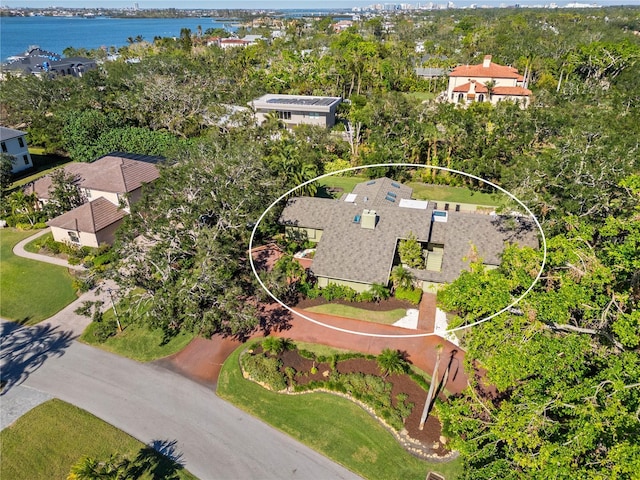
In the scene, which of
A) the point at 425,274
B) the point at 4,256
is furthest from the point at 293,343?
the point at 4,256

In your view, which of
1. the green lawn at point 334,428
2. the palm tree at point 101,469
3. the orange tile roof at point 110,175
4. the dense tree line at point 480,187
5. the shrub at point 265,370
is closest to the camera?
the dense tree line at point 480,187

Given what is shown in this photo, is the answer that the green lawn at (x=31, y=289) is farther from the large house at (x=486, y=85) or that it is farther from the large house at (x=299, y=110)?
the large house at (x=486, y=85)

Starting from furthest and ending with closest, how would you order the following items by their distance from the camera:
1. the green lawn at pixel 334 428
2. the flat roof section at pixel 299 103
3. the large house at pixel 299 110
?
1. the large house at pixel 299 110
2. the flat roof section at pixel 299 103
3. the green lawn at pixel 334 428

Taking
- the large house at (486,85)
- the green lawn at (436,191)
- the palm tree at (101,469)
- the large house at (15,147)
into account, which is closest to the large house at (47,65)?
the large house at (15,147)

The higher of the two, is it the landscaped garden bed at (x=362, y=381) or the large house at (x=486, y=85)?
the large house at (x=486, y=85)

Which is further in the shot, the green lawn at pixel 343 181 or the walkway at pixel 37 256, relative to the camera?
the green lawn at pixel 343 181

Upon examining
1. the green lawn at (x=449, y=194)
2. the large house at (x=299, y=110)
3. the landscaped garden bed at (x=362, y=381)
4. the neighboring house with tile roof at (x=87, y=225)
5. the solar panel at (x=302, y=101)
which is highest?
the solar panel at (x=302, y=101)

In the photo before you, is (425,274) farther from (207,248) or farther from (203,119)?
(203,119)
